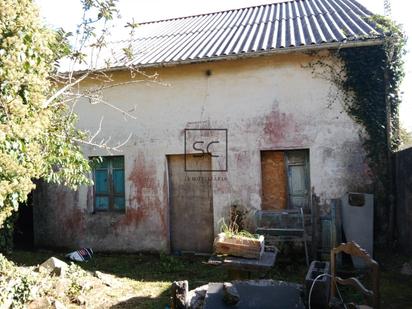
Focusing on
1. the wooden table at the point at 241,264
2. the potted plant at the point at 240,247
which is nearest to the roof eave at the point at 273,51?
the potted plant at the point at 240,247

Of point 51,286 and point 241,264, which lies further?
point 51,286

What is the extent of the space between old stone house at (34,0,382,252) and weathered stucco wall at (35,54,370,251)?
0.07 ft

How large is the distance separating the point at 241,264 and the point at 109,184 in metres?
4.81

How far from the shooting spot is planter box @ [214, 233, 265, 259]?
532 centimetres

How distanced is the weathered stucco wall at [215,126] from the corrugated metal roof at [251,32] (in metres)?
0.35

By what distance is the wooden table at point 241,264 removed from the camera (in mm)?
5160

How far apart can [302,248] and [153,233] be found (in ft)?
10.5

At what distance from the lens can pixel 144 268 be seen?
742 centimetres

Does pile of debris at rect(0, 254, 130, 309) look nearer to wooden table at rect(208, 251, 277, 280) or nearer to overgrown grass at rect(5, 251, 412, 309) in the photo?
overgrown grass at rect(5, 251, 412, 309)

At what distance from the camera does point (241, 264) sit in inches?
204

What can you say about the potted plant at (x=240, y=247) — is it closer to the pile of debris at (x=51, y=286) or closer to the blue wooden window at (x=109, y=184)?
the pile of debris at (x=51, y=286)

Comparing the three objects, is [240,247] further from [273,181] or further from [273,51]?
[273,51]

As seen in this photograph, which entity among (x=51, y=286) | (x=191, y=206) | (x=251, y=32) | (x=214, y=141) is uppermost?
(x=251, y=32)

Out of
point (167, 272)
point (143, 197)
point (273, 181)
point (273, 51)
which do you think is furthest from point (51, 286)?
point (273, 51)
